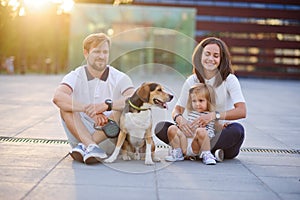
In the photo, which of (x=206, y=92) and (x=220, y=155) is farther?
(x=220, y=155)

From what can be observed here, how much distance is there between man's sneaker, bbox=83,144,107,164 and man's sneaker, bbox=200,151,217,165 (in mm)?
1137

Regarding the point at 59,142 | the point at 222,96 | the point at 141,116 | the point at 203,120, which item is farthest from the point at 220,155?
the point at 59,142

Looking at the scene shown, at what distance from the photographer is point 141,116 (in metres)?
4.57

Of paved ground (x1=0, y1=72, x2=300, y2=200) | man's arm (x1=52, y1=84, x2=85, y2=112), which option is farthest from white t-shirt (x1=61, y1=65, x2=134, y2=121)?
paved ground (x1=0, y1=72, x2=300, y2=200)

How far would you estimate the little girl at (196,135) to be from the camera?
4953 mm

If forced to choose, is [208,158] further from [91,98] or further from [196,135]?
[91,98]

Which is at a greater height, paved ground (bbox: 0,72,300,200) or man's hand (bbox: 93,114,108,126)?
man's hand (bbox: 93,114,108,126)

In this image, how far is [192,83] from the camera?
522cm

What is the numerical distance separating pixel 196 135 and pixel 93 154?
3.94 feet

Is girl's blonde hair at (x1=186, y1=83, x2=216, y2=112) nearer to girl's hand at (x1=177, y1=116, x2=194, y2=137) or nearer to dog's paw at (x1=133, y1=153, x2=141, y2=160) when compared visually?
girl's hand at (x1=177, y1=116, x2=194, y2=137)

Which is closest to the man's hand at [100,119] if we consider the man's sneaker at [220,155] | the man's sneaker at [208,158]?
the man's sneaker at [208,158]

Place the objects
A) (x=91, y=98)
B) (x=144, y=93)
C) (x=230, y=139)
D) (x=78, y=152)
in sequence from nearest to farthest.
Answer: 1. (x=144, y=93)
2. (x=78, y=152)
3. (x=91, y=98)
4. (x=230, y=139)

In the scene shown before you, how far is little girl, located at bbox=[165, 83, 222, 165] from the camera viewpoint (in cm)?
495

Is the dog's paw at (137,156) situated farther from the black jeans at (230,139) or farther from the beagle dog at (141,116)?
the black jeans at (230,139)
